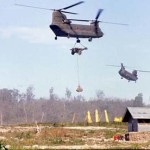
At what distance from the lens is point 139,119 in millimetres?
41562

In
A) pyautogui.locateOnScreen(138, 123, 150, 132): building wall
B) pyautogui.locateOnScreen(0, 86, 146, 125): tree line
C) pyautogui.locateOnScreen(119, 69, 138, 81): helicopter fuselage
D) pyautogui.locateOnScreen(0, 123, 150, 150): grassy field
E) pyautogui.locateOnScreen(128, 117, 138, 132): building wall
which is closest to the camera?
pyautogui.locateOnScreen(0, 123, 150, 150): grassy field

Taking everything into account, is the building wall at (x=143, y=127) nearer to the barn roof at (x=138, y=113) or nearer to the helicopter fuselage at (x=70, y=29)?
the barn roof at (x=138, y=113)

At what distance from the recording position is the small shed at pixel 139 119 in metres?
41.3

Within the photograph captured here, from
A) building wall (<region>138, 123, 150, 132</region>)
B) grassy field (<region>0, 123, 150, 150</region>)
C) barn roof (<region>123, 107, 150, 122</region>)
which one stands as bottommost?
grassy field (<region>0, 123, 150, 150</region>)

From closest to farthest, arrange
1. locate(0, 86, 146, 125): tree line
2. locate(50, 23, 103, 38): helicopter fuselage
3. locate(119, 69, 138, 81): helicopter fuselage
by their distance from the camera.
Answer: locate(50, 23, 103, 38): helicopter fuselage → locate(119, 69, 138, 81): helicopter fuselage → locate(0, 86, 146, 125): tree line

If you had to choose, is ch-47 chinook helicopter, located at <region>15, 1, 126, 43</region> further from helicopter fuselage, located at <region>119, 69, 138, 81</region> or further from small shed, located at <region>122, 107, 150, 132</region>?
helicopter fuselage, located at <region>119, 69, 138, 81</region>

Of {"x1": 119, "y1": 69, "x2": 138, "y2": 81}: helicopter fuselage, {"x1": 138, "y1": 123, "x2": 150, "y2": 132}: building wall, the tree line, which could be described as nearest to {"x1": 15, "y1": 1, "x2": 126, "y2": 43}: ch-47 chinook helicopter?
{"x1": 138, "y1": 123, "x2": 150, "y2": 132}: building wall

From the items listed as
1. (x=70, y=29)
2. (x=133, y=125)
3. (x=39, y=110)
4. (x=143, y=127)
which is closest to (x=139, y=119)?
(x=143, y=127)

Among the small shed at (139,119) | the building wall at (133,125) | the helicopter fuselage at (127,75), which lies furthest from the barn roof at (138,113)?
the helicopter fuselage at (127,75)


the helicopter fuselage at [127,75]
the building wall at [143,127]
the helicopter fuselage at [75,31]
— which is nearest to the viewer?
the helicopter fuselage at [75,31]

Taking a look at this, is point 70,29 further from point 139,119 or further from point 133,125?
point 133,125

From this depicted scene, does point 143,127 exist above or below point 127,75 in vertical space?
below

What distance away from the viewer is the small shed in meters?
41.3

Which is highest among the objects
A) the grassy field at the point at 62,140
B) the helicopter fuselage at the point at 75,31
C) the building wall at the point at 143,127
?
the helicopter fuselage at the point at 75,31
